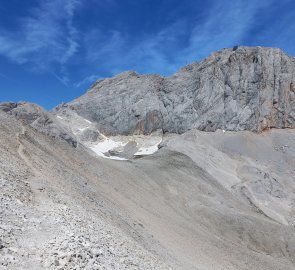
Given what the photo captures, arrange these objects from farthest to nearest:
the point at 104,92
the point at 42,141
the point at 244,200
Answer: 1. the point at 104,92
2. the point at 244,200
3. the point at 42,141

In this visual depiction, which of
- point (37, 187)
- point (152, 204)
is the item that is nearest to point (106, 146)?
point (152, 204)

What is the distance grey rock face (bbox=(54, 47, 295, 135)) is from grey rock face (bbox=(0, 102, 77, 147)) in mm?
28977

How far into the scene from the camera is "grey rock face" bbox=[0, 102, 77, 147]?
7894 centimetres

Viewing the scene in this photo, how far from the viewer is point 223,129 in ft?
314

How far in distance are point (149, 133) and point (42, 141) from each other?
7291 cm

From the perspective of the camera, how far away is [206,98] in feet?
348

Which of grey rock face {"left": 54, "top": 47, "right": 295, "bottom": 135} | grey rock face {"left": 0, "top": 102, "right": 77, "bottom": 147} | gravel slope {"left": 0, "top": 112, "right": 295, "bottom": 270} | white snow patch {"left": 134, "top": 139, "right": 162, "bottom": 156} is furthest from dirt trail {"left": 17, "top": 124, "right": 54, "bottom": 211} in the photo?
grey rock face {"left": 54, "top": 47, "right": 295, "bottom": 135}

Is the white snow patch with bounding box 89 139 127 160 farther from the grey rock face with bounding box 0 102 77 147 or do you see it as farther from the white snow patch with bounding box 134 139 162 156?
the grey rock face with bounding box 0 102 77 147

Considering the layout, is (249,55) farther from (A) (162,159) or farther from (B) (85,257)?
(B) (85,257)

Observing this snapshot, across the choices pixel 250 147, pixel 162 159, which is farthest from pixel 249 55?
pixel 162 159

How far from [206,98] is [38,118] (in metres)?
41.6

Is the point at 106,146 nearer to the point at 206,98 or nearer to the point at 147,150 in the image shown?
the point at 147,150

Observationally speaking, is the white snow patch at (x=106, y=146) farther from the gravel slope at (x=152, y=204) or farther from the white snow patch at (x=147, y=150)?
the gravel slope at (x=152, y=204)

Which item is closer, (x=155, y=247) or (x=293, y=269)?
(x=155, y=247)
